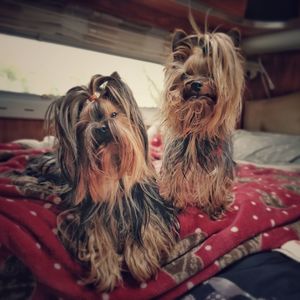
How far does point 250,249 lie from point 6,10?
84 cm

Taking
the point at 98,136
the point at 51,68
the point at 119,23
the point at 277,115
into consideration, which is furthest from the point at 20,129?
the point at 277,115

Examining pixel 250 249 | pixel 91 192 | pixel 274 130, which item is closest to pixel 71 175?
pixel 91 192

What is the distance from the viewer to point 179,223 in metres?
0.77

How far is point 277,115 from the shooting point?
2131 mm

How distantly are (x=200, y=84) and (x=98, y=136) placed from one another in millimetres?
296

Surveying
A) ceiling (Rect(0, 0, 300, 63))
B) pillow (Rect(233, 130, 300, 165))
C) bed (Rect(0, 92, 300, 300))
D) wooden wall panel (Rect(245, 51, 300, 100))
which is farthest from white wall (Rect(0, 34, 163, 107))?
wooden wall panel (Rect(245, 51, 300, 100))

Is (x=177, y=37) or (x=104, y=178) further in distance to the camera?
(x=177, y=37)

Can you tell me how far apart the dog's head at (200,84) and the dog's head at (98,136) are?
0.16m

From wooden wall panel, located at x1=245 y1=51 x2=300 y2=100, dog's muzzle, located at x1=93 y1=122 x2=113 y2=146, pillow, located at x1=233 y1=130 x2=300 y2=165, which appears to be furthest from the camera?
wooden wall panel, located at x1=245 y1=51 x2=300 y2=100

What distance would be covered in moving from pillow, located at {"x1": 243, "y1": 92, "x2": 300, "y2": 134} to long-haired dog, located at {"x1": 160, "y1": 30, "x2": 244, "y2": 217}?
1.27 m

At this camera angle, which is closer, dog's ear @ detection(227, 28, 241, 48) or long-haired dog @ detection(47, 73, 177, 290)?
long-haired dog @ detection(47, 73, 177, 290)

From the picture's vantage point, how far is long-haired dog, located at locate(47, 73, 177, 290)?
24.7 inches

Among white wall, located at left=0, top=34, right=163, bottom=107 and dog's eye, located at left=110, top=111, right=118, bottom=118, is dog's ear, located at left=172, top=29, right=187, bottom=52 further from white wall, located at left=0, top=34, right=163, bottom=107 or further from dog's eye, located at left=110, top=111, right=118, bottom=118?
dog's eye, located at left=110, top=111, right=118, bottom=118

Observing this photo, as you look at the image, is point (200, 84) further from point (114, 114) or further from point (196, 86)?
point (114, 114)
